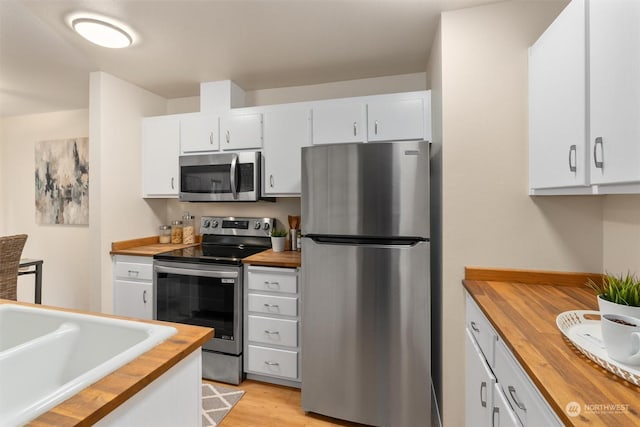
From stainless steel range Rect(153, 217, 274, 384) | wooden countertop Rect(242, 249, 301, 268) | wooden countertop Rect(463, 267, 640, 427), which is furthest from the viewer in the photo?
stainless steel range Rect(153, 217, 274, 384)

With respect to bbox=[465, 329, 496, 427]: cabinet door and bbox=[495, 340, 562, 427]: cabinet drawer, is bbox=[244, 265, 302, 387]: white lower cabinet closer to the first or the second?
bbox=[465, 329, 496, 427]: cabinet door

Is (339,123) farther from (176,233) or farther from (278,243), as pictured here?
(176,233)

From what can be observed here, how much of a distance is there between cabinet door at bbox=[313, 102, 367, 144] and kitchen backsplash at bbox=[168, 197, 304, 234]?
0.68 m

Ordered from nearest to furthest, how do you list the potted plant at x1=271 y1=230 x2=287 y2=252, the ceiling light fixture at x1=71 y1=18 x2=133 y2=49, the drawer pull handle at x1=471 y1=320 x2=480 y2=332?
the drawer pull handle at x1=471 y1=320 x2=480 y2=332 → the ceiling light fixture at x1=71 y1=18 x2=133 y2=49 → the potted plant at x1=271 y1=230 x2=287 y2=252

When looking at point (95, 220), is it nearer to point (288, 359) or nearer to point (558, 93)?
point (288, 359)

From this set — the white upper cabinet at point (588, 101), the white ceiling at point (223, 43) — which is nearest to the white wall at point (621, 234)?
the white upper cabinet at point (588, 101)

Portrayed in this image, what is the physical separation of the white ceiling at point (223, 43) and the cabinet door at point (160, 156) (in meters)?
0.38

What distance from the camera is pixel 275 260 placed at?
2.16 m

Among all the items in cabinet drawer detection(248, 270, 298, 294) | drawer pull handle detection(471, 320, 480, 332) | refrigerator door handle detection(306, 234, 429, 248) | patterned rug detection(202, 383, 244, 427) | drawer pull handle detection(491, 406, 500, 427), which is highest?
refrigerator door handle detection(306, 234, 429, 248)

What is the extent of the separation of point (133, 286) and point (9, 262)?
3.03ft

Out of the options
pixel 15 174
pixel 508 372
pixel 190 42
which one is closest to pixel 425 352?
pixel 508 372

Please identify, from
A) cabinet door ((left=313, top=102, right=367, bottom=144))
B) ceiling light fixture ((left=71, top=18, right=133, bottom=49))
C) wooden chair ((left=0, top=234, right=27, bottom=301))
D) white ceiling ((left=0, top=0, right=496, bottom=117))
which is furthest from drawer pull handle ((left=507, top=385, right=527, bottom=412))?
wooden chair ((left=0, top=234, right=27, bottom=301))

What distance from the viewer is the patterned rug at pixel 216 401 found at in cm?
187

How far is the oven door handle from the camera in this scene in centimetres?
222
